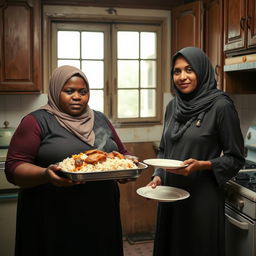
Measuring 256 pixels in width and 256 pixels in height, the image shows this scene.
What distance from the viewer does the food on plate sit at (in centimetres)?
146

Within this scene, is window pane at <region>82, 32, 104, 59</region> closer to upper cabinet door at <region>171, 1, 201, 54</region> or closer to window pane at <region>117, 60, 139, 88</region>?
window pane at <region>117, 60, 139, 88</region>

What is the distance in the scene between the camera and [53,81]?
5.57ft

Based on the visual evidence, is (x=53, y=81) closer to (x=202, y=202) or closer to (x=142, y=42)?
(x=202, y=202)

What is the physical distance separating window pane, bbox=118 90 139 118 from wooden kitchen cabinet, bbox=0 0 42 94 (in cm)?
86

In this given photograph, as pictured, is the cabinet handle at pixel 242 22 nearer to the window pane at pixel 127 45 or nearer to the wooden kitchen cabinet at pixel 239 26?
the wooden kitchen cabinet at pixel 239 26

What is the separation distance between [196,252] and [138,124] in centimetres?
186

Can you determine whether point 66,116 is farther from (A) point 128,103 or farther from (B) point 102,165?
(A) point 128,103

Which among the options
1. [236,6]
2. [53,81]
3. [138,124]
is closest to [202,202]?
[53,81]

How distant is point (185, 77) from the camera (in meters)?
1.91

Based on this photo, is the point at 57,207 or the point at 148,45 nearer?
the point at 57,207

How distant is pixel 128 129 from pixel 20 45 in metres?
1.23

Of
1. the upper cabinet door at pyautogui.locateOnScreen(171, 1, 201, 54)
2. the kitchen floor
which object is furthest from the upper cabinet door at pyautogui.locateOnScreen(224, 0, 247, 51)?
the kitchen floor

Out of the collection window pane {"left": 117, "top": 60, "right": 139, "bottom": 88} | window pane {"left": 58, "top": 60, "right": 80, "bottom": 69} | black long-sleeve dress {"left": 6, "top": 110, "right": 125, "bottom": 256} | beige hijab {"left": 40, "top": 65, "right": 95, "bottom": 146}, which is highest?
window pane {"left": 58, "top": 60, "right": 80, "bottom": 69}

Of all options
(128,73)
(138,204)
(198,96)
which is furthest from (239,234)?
(128,73)
